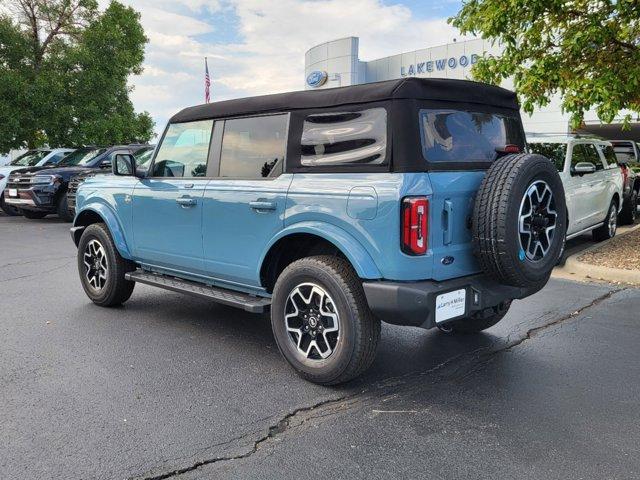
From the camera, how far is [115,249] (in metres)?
5.57

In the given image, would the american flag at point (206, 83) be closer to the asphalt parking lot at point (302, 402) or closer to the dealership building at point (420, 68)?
the dealership building at point (420, 68)

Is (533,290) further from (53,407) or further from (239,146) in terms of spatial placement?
(53,407)

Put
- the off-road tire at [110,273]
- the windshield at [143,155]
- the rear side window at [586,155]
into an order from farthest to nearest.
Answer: the windshield at [143,155], the rear side window at [586,155], the off-road tire at [110,273]

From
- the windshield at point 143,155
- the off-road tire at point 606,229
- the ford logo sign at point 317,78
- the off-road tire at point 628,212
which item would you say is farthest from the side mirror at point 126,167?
the ford logo sign at point 317,78

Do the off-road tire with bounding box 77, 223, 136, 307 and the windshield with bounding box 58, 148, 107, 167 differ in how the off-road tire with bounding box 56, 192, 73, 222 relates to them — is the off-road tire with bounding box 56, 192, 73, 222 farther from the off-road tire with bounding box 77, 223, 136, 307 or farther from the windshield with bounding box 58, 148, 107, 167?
the off-road tire with bounding box 77, 223, 136, 307

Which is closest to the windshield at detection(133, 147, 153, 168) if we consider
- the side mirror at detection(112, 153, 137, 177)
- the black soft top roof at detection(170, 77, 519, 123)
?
the side mirror at detection(112, 153, 137, 177)

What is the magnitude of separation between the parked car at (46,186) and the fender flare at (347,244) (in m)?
10.2

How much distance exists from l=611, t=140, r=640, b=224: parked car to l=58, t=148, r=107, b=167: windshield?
12.2 meters

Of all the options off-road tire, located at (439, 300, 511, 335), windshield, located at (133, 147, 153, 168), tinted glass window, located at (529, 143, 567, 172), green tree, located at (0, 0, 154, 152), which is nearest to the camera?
off-road tire, located at (439, 300, 511, 335)

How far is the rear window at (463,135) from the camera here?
12.0 ft

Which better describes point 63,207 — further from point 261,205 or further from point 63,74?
point 261,205

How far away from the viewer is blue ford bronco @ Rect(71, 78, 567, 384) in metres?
3.46

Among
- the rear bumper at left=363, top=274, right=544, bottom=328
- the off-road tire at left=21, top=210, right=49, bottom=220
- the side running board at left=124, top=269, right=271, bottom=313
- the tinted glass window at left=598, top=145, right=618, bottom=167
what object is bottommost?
the off-road tire at left=21, top=210, right=49, bottom=220

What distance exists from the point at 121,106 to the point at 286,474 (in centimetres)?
2134
